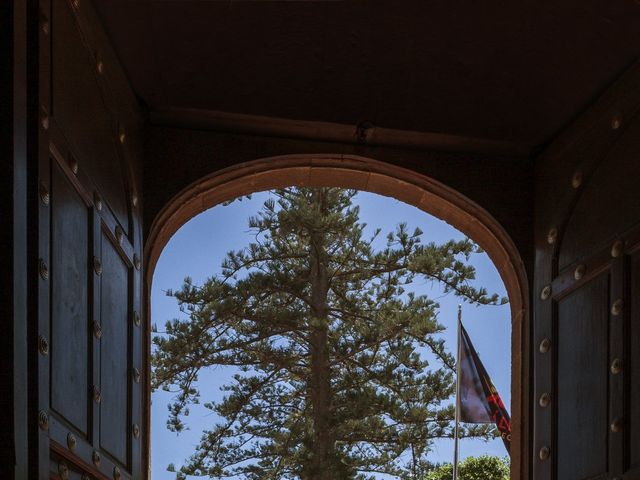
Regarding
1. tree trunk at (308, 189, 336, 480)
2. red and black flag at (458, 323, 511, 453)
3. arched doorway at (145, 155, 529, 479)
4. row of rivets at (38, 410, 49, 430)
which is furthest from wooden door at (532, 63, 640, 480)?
tree trunk at (308, 189, 336, 480)

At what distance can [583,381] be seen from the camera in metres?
A: 3.87

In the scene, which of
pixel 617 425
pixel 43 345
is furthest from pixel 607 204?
pixel 43 345

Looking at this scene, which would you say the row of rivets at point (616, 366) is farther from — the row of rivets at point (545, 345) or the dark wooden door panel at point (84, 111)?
the dark wooden door panel at point (84, 111)

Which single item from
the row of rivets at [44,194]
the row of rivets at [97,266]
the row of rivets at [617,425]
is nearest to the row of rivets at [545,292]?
the row of rivets at [617,425]

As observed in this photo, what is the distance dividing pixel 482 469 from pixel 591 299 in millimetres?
9388

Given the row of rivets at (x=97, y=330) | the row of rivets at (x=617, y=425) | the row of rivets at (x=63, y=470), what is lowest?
the row of rivets at (x=63, y=470)

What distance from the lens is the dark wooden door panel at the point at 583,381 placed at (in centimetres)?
371

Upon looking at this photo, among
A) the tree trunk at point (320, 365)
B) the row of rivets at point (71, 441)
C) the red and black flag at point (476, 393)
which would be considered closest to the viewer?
the row of rivets at point (71, 441)

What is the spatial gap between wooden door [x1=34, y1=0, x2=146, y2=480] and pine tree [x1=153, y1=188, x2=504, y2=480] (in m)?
9.47

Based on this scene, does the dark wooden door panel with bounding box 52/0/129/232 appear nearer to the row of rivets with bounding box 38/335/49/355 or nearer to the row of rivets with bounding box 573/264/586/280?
the row of rivets with bounding box 38/335/49/355

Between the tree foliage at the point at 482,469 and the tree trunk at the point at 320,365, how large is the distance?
125 cm

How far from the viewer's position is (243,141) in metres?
4.54

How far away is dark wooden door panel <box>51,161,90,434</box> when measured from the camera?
2898mm

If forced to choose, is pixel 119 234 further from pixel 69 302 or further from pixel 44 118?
pixel 44 118
